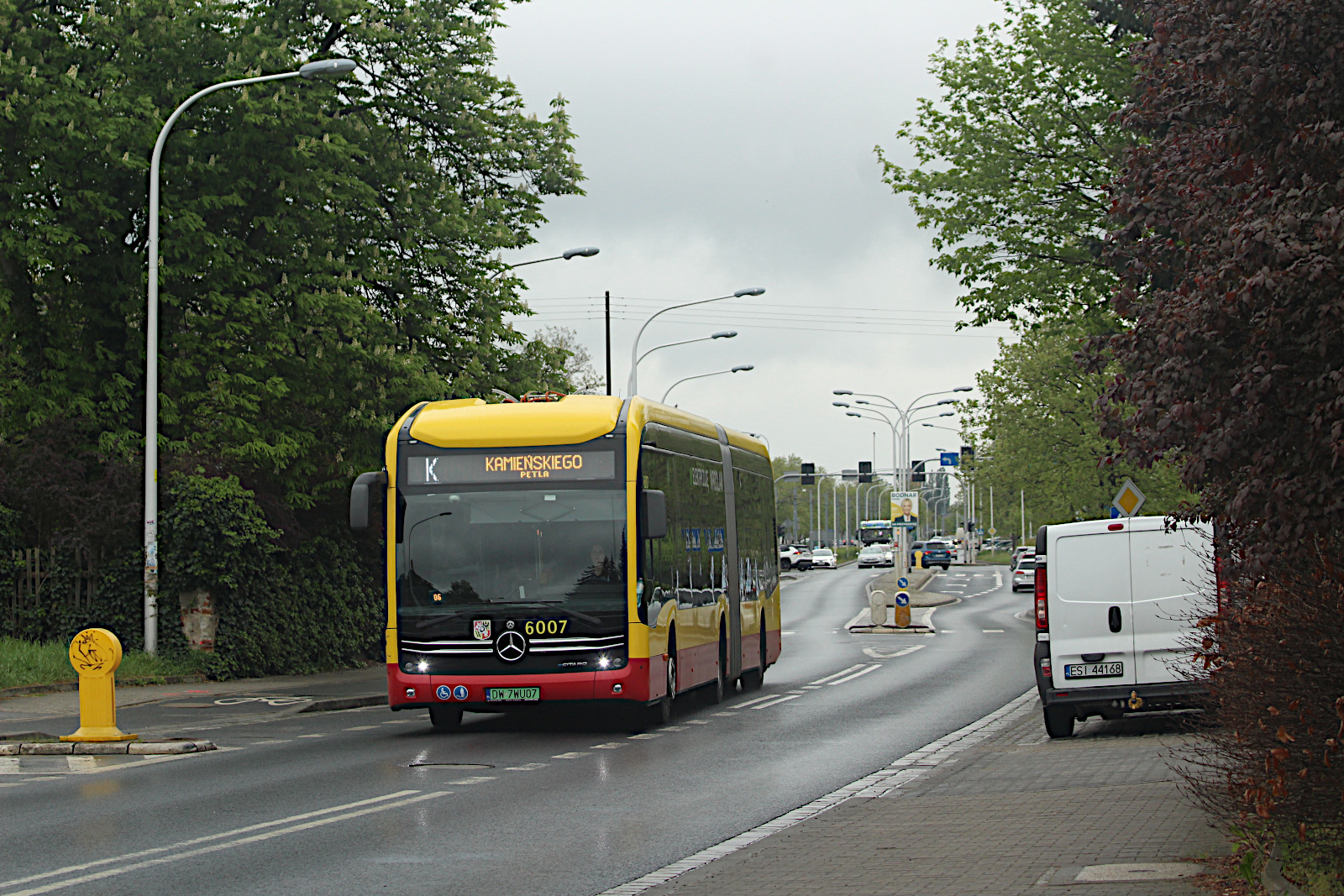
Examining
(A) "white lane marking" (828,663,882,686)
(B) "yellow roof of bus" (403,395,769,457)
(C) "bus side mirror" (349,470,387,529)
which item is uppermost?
(B) "yellow roof of bus" (403,395,769,457)

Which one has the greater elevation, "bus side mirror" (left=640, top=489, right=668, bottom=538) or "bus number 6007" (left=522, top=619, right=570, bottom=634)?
"bus side mirror" (left=640, top=489, right=668, bottom=538)

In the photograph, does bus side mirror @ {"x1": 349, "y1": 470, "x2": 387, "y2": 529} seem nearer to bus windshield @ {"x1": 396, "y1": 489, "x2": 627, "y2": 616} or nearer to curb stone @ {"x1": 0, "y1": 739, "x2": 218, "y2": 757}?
bus windshield @ {"x1": 396, "y1": 489, "x2": 627, "y2": 616}

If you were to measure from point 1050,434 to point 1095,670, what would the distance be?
4675 cm

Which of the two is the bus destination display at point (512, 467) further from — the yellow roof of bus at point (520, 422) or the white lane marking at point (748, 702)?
the white lane marking at point (748, 702)

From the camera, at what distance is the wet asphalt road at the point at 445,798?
884cm

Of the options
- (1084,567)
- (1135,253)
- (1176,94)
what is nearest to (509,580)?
(1084,567)

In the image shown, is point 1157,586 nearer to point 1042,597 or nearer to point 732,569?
point 1042,597

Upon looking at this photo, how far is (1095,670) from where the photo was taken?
52.4 ft

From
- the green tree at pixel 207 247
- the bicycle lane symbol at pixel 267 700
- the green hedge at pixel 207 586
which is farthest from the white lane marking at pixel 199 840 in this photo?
the green tree at pixel 207 247

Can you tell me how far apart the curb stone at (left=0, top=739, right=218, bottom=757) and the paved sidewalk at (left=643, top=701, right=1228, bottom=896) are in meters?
6.75

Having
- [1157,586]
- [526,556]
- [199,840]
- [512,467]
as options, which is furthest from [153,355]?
[199,840]

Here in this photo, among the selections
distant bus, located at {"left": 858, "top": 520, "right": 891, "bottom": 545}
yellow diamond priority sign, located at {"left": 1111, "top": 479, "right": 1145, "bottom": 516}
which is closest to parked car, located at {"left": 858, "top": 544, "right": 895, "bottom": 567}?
distant bus, located at {"left": 858, "top": 520, "right": 891, "bottom": 545}

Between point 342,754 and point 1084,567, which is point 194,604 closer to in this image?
point 342,754

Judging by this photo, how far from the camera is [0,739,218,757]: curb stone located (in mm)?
15000
